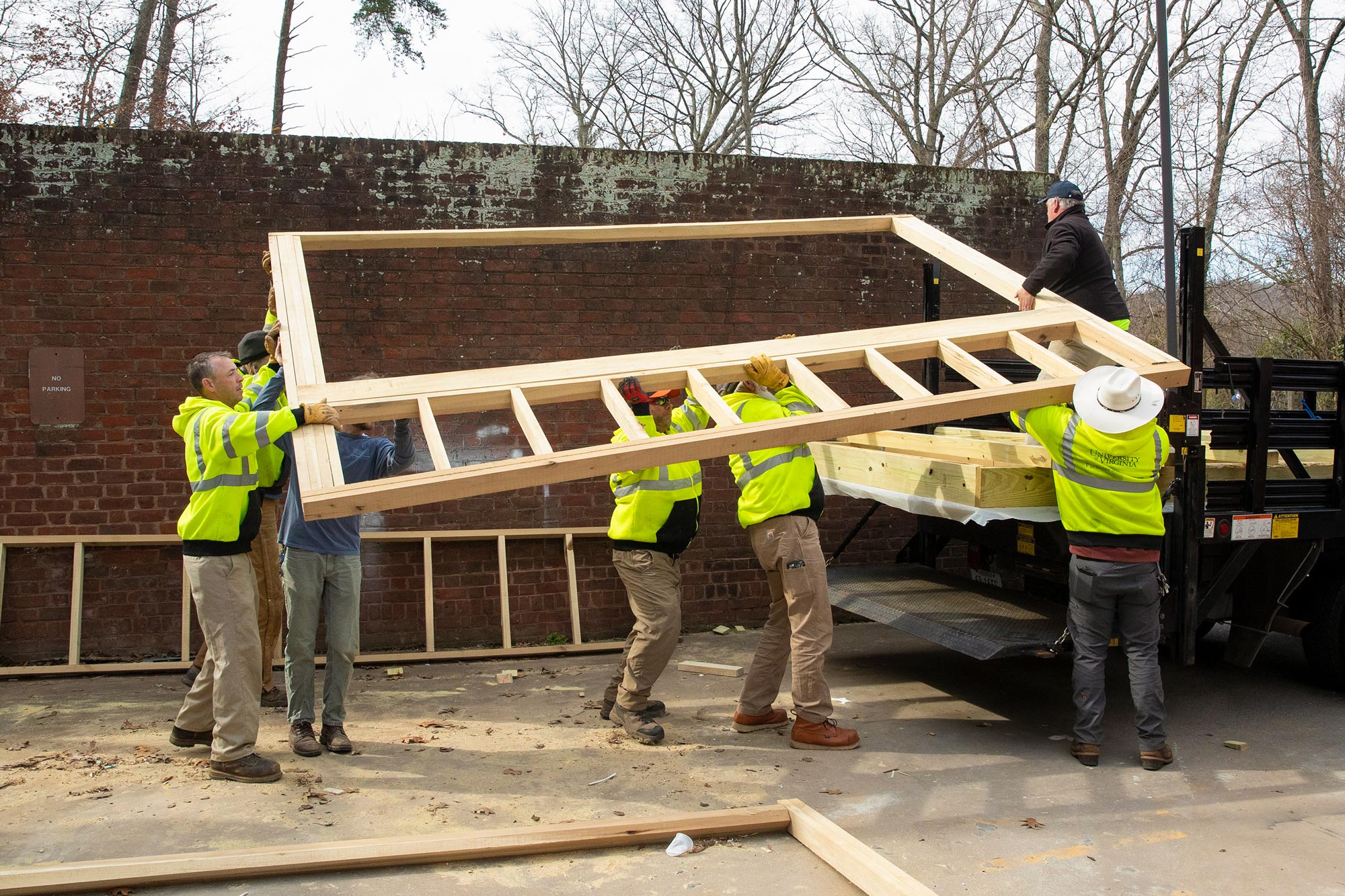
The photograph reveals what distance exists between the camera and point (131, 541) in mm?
6289

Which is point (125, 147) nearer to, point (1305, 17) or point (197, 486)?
point (197, 486)

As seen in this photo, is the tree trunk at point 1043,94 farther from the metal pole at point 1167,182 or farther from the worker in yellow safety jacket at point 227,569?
the worker in yellow safety jacket at point 227,569

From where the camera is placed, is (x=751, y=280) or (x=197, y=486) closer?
(x=197, y=486)

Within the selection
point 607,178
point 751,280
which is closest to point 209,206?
point 607,178

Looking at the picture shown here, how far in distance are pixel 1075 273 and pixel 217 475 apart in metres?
4.47

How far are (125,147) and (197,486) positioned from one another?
3.14 metres

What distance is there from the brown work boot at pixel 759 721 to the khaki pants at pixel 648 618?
50cm

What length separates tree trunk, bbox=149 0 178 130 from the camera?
15.5m

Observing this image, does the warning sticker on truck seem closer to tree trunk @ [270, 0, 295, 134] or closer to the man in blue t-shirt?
the man in blue t-shirt

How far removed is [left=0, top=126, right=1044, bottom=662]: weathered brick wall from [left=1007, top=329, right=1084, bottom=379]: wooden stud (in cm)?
290

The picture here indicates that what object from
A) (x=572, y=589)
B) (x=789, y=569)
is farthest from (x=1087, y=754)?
(x=572, y=589)

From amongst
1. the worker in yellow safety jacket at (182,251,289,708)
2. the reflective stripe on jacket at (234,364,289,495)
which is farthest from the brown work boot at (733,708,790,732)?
the reflective stripe on jacket at (234,364,289,495)

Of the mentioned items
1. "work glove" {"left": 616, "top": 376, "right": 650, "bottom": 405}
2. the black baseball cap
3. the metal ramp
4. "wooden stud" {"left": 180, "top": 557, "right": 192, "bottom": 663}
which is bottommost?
"wooden stud" {"left": 180, "top": 557, "right": 192, "bottom": 663}

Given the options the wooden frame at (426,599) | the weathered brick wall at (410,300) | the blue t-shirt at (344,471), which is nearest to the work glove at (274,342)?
the blue t-shirt at (344,471)
